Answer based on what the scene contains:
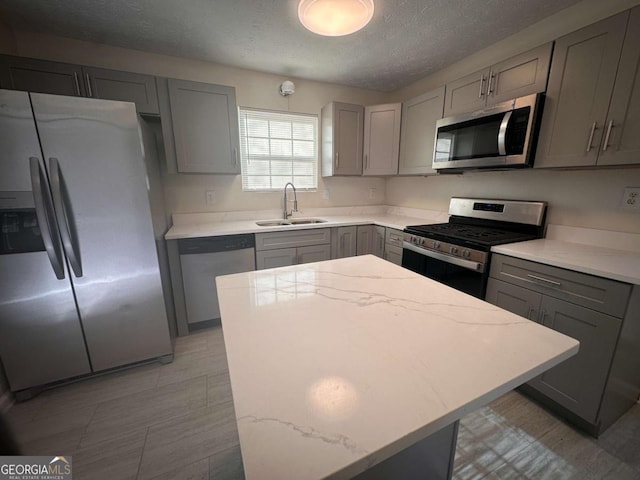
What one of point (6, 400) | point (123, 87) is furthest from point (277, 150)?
point (6, 400)

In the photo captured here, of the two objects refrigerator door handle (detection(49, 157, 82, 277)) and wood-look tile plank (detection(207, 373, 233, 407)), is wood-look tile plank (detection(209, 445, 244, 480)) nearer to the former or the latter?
wood-look tile plank (detection(207, 373, 233, 407))

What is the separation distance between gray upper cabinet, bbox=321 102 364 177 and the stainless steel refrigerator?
→ 1.80 meters

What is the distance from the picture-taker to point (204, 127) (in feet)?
7.41

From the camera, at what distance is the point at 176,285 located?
2.18 metres

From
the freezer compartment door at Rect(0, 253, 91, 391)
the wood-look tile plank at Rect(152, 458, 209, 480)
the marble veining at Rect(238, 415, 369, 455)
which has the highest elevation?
the marble veining at Rect(238, 415, 369, 455)

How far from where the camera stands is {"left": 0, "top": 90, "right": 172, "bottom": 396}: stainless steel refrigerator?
4.69 ft

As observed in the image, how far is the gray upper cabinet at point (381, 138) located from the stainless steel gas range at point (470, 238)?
861 millimetres

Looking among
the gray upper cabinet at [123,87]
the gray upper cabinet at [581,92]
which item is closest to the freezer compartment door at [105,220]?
the gray upper cabinet at [123,87]

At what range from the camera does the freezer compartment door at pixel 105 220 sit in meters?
1.49

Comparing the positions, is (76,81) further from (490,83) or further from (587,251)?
(587,251)

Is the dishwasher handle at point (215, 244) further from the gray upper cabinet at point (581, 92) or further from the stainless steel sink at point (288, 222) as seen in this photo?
the gray upper cabinet at point (581, 92)

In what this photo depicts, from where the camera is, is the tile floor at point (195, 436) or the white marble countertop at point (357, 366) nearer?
the white marble countertop at point (357, 366)

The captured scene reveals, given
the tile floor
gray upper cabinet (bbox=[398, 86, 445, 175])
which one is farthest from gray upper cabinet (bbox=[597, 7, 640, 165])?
the tile floor

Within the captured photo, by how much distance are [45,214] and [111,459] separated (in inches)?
53.6
